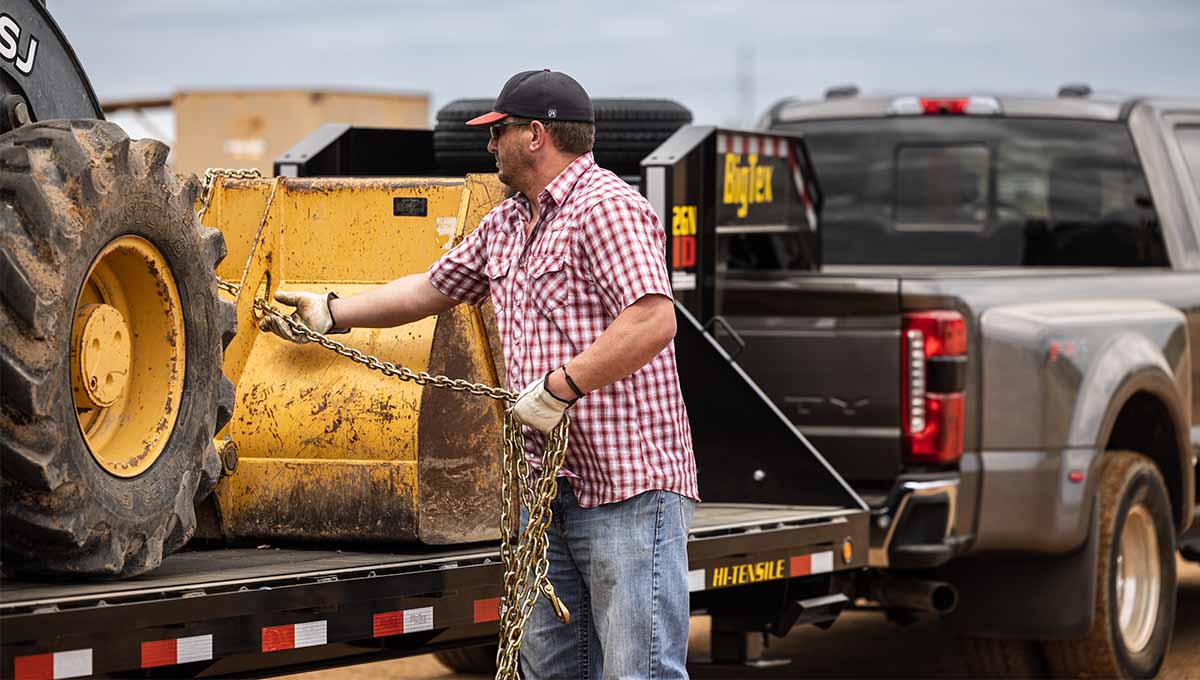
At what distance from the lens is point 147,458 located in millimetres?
4363

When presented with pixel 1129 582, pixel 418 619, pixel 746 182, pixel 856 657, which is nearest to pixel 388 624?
pixel 418 619

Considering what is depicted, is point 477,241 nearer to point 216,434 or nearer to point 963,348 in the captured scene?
point 216,434

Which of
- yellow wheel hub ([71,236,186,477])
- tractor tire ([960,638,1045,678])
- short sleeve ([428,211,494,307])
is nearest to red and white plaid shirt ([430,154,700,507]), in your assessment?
short sleeve ([428,211,494,307])

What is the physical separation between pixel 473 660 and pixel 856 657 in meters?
1.68

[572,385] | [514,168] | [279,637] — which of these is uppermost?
[514,168]

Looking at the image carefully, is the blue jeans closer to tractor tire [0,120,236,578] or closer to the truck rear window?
tractor tire [0,120,236,578]

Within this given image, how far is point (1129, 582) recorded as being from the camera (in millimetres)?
7160

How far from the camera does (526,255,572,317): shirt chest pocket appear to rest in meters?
4.20

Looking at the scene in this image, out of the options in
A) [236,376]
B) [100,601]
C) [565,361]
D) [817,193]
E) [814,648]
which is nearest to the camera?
[100,601]

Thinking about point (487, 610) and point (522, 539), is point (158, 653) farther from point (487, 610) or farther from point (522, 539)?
point (487, 610)

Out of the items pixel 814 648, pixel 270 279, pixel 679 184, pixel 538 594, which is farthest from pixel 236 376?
pixel 814 648

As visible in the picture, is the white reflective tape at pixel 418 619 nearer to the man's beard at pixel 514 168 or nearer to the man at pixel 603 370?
the man at pixel 603 370

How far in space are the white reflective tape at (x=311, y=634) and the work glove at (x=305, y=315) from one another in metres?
0.82

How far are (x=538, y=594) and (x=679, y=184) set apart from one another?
221 centimetres
